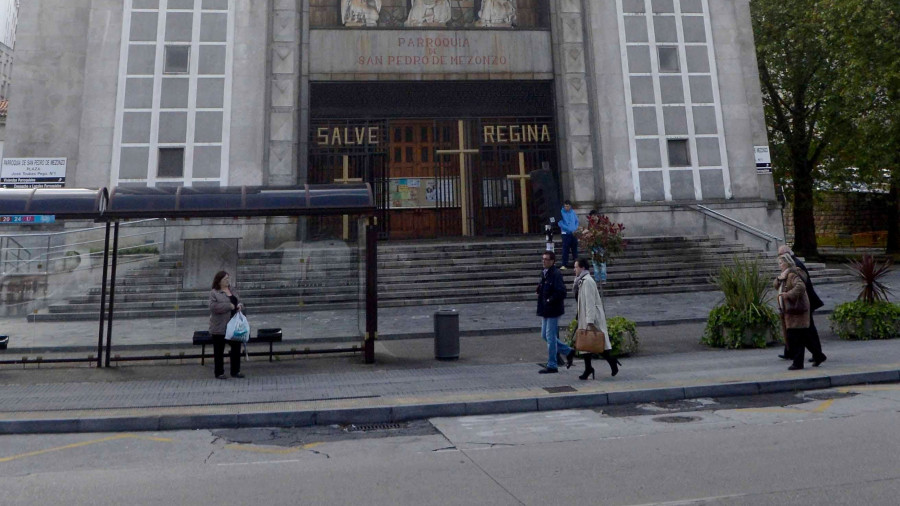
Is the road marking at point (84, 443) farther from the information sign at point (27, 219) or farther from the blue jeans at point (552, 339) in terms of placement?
the blue jeans at point (552, 339)

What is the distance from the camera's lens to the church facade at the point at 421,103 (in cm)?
2077

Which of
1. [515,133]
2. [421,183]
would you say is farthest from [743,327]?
[421,183]

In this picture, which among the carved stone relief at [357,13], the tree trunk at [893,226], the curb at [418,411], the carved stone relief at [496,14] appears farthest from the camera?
the tree trunk at [893,226]

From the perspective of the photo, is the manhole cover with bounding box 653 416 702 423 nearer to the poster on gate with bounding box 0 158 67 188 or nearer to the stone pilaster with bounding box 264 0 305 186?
the stone pilaster with bounding box 264 0 305 186

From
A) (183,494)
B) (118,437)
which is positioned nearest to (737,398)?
(183,494)

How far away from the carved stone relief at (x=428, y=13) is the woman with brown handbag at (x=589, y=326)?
1694cm

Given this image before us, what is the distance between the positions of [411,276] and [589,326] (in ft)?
32.4

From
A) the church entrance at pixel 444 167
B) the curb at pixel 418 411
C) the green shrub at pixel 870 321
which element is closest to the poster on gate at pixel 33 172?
the church entrance at pixel 444 167

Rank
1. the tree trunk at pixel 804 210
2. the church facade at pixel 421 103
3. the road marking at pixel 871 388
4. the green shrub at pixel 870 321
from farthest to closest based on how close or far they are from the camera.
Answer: the tree trunk at pixel 804 210, the church facade at pixel 421 103, the green shrub at pixel 870 321, the road marking at pixel 871 388

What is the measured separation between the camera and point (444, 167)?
23516mm

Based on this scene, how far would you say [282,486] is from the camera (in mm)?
4762

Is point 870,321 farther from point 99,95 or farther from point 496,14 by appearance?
point 99,95

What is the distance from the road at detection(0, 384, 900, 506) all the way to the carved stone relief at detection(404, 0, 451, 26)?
19031 mm

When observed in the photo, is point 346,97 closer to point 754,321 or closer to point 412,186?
point 412,186
